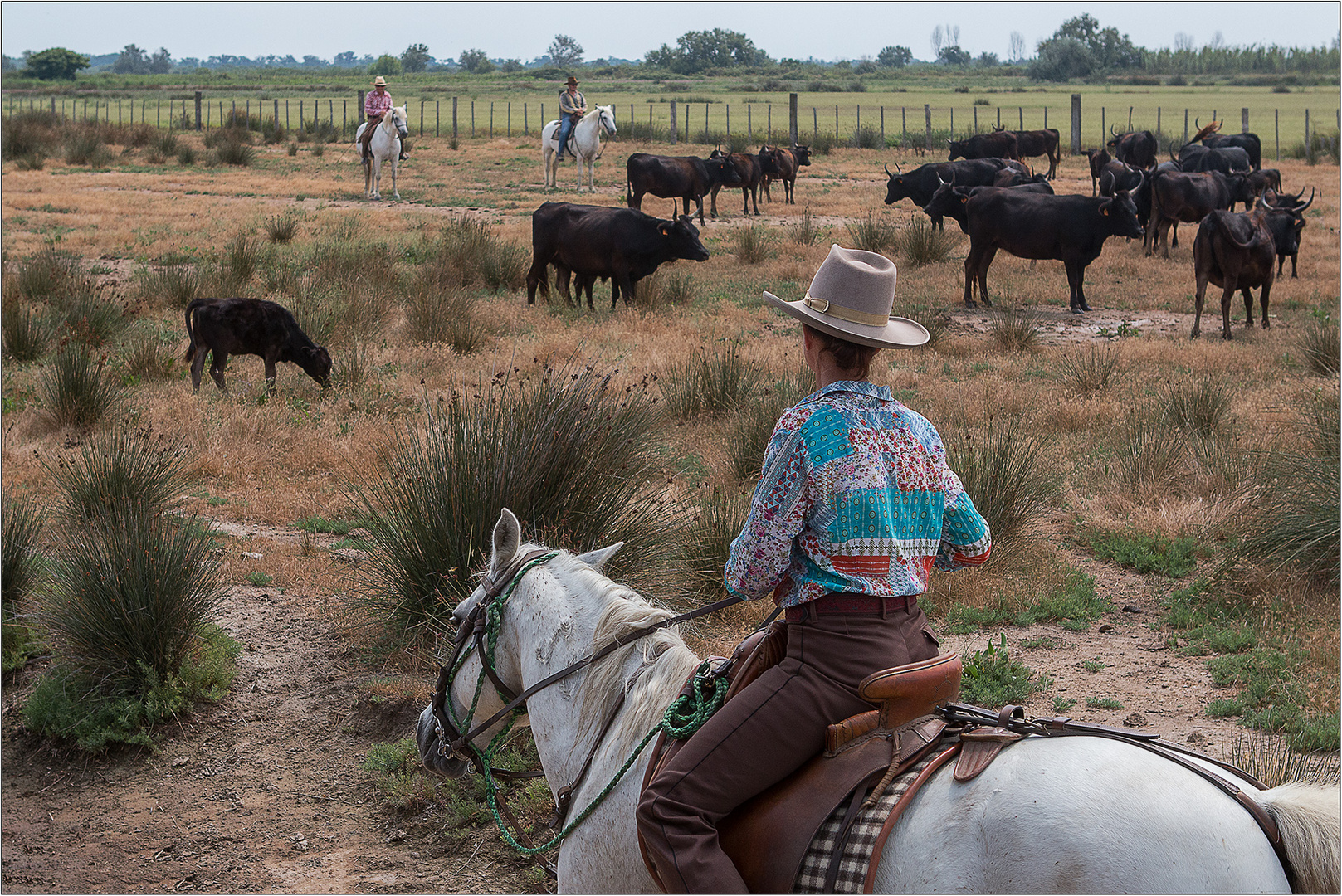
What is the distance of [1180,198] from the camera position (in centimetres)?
1853

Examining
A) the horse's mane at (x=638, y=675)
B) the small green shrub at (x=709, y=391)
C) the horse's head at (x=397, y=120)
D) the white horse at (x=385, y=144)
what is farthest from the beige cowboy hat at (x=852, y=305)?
the horse's head at (x=397, y=120)

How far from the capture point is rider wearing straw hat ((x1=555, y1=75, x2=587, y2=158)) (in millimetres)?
26359

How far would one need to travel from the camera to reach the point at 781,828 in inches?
92.7

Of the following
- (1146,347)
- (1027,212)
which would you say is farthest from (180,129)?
(1146,347)

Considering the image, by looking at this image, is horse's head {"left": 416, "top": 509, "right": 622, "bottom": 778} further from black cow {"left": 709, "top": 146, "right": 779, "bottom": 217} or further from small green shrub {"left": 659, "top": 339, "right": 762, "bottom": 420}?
black cow {"left": 709, "top": 146, "right": 779, "bottom": 217}

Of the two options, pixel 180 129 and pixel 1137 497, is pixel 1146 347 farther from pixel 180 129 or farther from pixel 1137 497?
pixel 180 129

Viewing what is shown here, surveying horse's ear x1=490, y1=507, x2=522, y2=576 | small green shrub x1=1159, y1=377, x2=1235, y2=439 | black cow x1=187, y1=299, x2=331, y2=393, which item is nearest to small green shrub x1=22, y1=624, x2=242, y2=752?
horse's ear x1=490, y1=507, x2=522, y2=576

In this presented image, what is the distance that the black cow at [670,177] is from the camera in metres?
23.4

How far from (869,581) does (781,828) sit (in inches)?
22.6

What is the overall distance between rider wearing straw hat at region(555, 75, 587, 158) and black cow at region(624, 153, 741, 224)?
3.40m

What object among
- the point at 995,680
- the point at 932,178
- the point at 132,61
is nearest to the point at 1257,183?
the point at 932,178

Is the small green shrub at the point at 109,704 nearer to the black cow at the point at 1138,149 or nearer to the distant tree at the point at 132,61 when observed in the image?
the black cow at the point at 1138,149

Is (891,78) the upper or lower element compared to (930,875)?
upper

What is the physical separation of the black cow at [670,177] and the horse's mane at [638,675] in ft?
67.9
